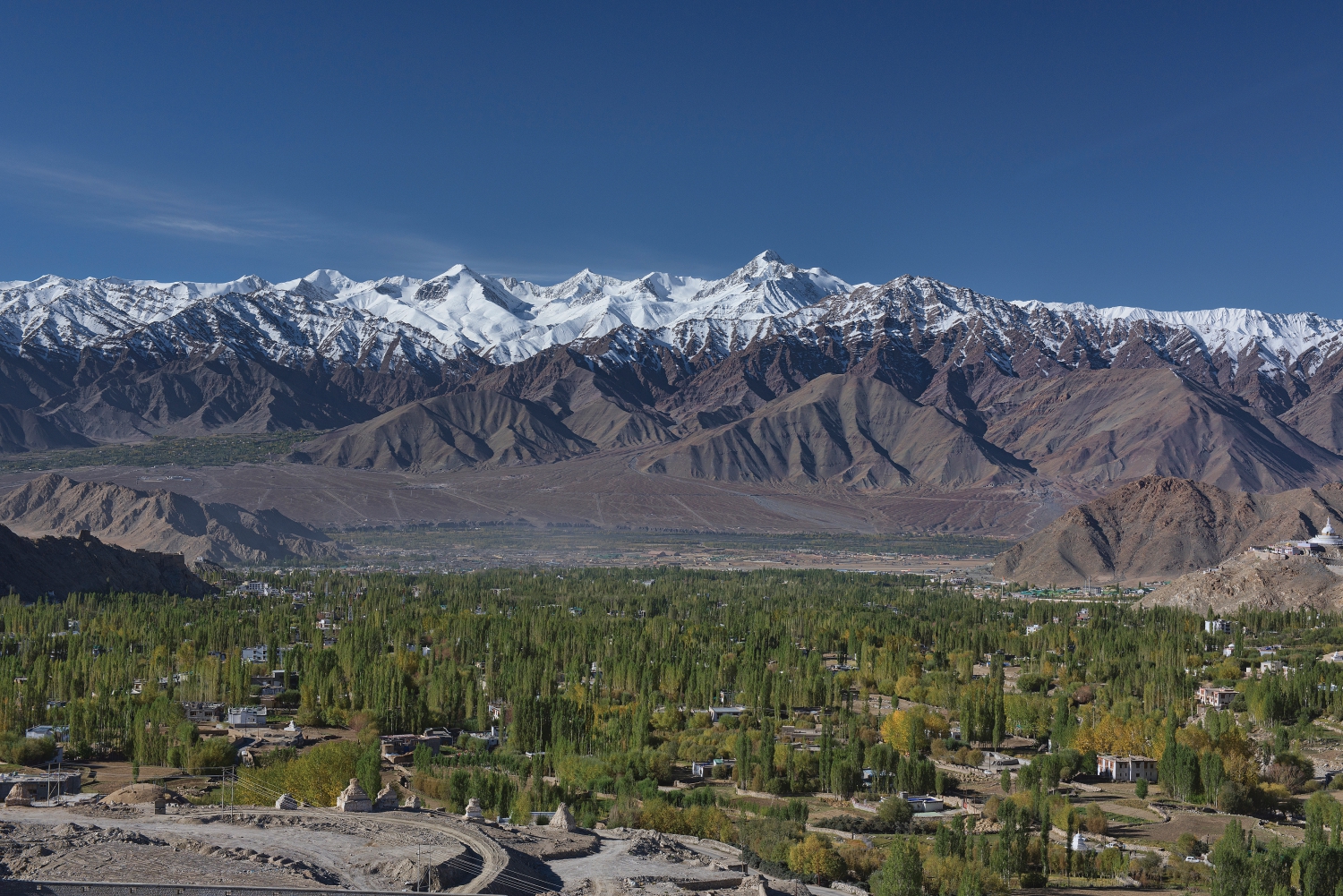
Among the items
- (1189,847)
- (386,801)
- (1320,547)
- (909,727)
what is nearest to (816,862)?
(1189,847)

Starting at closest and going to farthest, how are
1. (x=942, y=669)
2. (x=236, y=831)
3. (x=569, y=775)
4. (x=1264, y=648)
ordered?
1. (x=236, y=831)
2. (x=569, y=775)
3. (x=942, y=669)
4. (x=1264, y=648)

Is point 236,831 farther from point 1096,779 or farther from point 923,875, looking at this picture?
point 1096,779

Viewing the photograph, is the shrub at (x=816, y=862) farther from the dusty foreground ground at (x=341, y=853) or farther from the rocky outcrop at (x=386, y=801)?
the rocky outcrop at (x=386, y=801)

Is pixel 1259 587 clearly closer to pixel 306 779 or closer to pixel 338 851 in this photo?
pixel 306 779

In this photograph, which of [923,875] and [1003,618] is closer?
[923,875]

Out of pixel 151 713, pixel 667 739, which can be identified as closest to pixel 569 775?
pixel 667 739

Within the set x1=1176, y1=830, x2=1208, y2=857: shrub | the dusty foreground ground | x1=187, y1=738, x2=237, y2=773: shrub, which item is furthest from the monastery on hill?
x1=187, y1=738, x2=237, y2=773: shrub

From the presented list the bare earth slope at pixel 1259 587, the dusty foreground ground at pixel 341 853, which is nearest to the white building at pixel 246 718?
the dusty foreground ground at pixel 341 853
